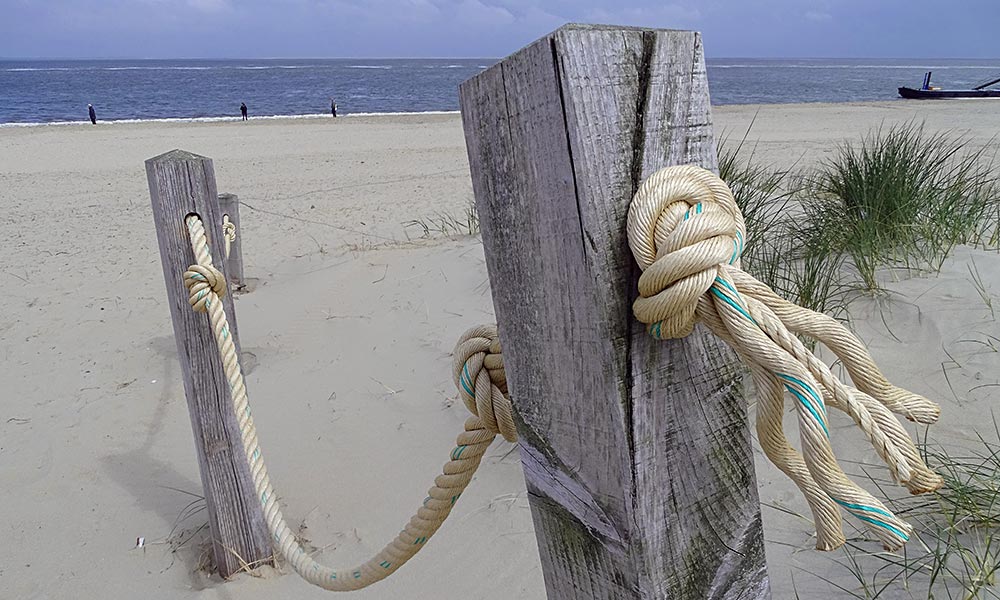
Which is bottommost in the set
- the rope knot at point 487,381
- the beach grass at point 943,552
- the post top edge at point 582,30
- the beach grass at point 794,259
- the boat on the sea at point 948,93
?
the beach grass at point 943,552

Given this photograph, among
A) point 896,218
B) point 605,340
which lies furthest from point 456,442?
point 896,218

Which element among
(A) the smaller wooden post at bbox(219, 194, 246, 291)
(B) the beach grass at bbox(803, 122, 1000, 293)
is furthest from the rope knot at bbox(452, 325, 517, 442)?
(A) the smaller wooden post at bbox(219, 194, 246, 291)

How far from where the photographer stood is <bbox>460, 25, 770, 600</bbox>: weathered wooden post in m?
0.74

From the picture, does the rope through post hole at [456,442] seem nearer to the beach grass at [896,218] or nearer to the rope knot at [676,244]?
the rope knot at [676,244]

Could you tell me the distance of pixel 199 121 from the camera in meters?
21.8

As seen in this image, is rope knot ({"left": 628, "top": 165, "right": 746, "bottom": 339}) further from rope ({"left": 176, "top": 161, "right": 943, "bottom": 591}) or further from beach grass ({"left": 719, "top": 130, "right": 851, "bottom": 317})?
beach grass ({"left": 719, "top": 130, "right": 851, "bottom": 317})

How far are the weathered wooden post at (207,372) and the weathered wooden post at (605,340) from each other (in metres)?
1.51

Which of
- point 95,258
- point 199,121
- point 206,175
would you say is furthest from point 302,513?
point 199,121

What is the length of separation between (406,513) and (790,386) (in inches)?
86.5

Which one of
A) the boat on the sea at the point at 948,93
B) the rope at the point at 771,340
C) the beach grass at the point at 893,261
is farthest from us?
the boat on the sea at the point at 948,93

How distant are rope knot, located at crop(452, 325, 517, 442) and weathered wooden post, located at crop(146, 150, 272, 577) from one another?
138 cm

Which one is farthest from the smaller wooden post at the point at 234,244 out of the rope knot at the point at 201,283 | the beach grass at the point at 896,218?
the beach grass at the point at 896,218

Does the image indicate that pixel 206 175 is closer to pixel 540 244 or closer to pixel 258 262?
pixel 540 244

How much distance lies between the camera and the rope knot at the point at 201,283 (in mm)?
2014
